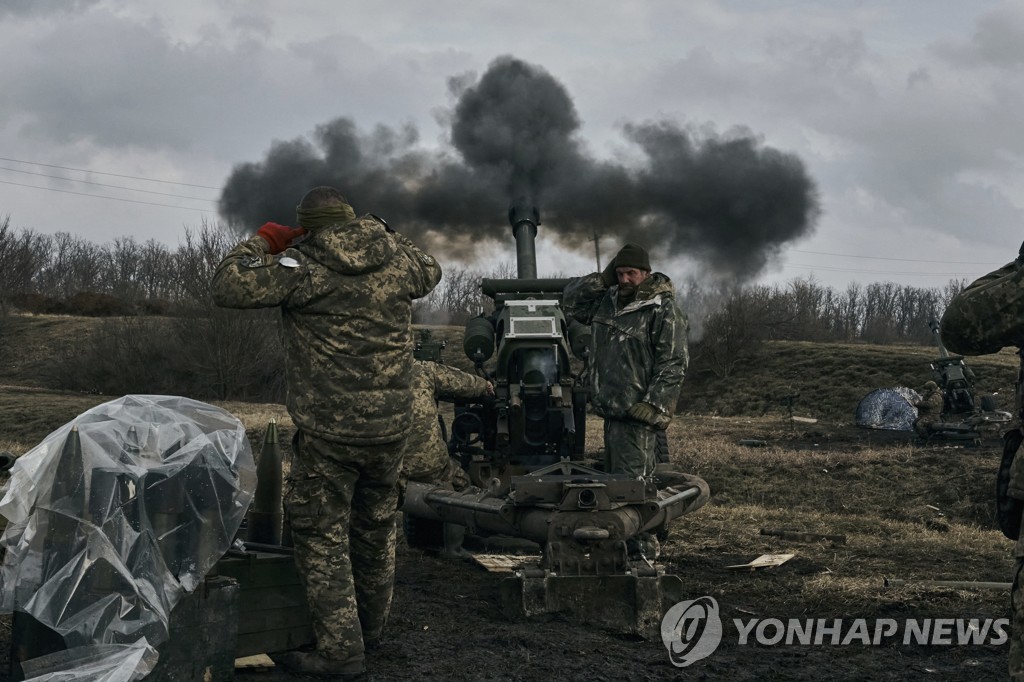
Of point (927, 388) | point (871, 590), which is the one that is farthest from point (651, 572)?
point (927, 388)

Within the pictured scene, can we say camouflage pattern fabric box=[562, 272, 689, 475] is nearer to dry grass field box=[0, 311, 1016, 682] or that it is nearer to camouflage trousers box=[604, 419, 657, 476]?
camouflage trousers box=[604, 419, 657, 476]

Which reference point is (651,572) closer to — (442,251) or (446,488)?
(446,488)

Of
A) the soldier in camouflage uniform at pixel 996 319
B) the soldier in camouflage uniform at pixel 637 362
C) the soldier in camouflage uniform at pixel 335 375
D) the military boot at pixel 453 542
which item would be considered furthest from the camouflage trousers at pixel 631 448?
the soldier in camouflage uniform at pixel 996 319

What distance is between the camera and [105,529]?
3.46 m

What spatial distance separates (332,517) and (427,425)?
2.61 meters

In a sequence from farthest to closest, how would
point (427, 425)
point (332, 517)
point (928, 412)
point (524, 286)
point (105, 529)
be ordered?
point (928, 412), point (524, 286), point (427, 425), point (332, 517), point (105, 529)

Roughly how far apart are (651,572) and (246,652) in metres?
2.04

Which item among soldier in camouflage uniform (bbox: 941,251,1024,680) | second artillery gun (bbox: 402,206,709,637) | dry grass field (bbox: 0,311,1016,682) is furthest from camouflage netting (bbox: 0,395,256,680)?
soldier in camouflage uniform (bbox: 941,251,1024,680)

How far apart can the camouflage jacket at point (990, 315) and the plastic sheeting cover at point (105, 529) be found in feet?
8.63

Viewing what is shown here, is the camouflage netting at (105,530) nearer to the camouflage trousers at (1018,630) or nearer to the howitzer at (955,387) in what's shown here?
the camouflage trousers at (1018,630)

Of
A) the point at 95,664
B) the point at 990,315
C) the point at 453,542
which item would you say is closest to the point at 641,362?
the point at 453,542

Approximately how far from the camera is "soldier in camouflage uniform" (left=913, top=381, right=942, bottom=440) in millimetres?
16250

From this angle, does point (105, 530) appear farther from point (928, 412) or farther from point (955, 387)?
point (955, 387)

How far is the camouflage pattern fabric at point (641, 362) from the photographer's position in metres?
6.43
